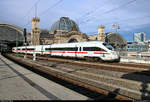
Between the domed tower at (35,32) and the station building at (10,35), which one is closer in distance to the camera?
the domed tower at (35,32)

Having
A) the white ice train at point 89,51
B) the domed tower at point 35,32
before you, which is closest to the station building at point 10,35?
the domed tower at point 35,32

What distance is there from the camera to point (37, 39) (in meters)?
74.6

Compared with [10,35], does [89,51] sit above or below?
below

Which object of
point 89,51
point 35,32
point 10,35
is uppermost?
point 10,35

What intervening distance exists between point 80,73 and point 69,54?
592 inches

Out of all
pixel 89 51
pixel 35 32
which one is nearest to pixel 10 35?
pixel 35 32

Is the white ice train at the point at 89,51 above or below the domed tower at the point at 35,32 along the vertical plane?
below

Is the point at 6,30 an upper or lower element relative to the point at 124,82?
upper

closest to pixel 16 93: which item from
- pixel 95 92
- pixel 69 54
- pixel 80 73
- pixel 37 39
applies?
pixel 95 92

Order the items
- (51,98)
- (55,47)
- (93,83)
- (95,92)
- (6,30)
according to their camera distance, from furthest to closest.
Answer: (6,30), (55,47), (93,83), (95,92), (51,98)

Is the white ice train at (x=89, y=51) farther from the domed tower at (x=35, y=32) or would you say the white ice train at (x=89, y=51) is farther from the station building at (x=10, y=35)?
the station building at (x=10, y=35)

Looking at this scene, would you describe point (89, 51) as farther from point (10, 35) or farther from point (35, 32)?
point (10, 35)

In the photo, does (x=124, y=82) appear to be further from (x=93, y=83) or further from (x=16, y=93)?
(x=16, y=93)

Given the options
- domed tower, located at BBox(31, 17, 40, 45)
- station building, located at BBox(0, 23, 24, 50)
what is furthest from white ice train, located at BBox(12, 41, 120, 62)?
station building, located at BBox(0, 23, 24, 50)
